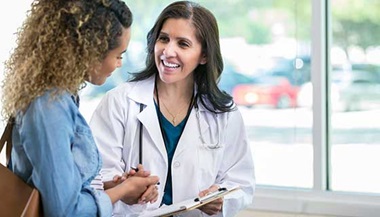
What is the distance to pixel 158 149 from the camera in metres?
2.21

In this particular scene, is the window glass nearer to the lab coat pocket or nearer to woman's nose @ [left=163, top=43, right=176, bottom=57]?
the lab coat pocket

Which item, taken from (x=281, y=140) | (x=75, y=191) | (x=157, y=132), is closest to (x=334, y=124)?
(x=281, y=140)

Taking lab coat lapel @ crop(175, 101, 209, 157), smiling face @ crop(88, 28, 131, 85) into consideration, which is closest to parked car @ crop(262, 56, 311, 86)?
lab coat lapel @ crop(175, 101, 209, 157)

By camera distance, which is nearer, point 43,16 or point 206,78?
point 43,16

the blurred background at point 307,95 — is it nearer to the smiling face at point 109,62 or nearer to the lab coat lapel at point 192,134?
the lab coat lapel at point 192,134

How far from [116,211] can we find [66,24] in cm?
89

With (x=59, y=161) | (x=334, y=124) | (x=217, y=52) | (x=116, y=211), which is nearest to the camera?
(x=59, y=161)

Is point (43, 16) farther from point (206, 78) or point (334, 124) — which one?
point (334, 124)

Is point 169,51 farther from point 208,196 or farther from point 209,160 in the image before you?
point 208,196

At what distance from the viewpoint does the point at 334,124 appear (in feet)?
9.67

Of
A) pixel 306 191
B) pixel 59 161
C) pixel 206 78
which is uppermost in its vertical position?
pixel 206 78

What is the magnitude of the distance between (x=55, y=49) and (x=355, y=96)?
69.9 inches

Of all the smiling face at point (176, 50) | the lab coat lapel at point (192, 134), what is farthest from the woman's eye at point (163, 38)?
the lab coat lapel at point (192, 134)

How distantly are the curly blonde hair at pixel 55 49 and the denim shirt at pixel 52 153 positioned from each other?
33 millimetres
